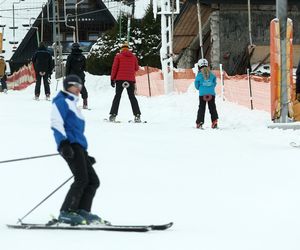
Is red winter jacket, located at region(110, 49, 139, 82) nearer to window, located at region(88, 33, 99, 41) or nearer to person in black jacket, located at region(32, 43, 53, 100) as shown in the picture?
A: person in black jacket, located at region(32, 43, 53, 100)

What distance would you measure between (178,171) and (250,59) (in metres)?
18.8

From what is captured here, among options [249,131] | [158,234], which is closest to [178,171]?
[158,234]

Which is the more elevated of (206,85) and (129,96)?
(206,85)

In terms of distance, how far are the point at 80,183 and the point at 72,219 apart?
0.95 ft

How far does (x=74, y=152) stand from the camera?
6609mm

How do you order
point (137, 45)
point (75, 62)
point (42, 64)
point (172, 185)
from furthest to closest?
1. point (137, 45)
2. point (42, 64)
3. point (75, 62)
4. point (172, 185)

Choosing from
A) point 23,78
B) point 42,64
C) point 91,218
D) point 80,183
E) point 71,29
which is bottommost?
point 23,78

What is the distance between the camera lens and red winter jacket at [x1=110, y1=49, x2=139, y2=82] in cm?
1564

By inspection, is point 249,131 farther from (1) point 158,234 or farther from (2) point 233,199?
(1) point 158,234

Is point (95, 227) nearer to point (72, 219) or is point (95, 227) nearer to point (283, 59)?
point (72, 219)

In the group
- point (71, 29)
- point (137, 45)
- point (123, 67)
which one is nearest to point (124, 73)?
point (123, 67)

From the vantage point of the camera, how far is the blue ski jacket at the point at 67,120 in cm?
656

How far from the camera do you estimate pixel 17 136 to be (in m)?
13.2

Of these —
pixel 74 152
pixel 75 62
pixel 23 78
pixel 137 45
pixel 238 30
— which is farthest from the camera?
pixel 23 78
